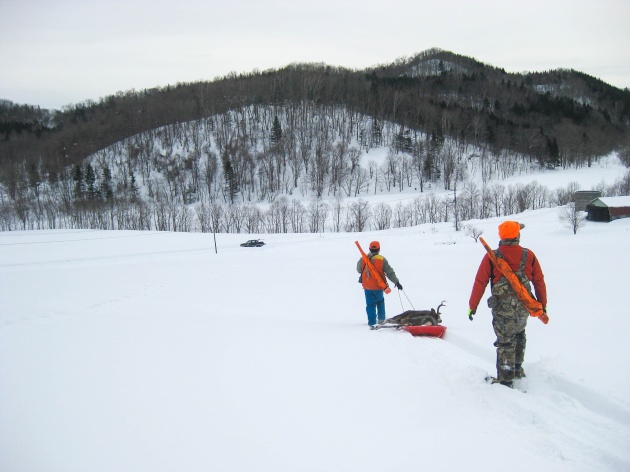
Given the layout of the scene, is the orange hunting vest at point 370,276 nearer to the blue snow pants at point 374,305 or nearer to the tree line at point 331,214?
the blue snow pants at point 374,305

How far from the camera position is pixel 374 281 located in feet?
25.6

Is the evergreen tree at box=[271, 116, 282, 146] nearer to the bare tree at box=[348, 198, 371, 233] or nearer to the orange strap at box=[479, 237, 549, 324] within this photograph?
the bare tree at box=[348, 198, 371, 233]

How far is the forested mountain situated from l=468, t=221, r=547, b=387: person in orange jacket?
5253 centimetres

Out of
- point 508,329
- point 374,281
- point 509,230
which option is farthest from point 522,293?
point 374,281

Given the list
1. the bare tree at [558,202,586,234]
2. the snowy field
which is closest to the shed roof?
the bare tree at [558,202,586,234]

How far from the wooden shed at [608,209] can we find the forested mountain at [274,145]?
17550mm

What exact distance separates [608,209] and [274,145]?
66.1 metres

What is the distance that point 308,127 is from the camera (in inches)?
3664

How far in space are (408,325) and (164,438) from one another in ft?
16.5

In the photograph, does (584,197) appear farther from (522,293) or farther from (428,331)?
(522,293)

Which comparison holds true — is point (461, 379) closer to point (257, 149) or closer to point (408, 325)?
point (408, 325)

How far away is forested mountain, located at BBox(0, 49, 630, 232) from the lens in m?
74.9

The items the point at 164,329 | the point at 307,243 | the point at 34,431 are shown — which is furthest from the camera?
the point at 307,243

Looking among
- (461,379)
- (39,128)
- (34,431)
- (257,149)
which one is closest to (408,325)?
(461,379)
